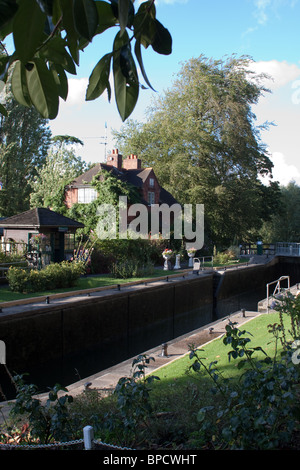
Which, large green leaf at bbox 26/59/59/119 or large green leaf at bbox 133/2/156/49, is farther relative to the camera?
large green leaf at bbox 133/2/156/49

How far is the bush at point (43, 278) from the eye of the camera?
Result: 16.3 metres

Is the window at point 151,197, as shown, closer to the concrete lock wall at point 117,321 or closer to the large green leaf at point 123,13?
the concrete lock wall at point 117,321

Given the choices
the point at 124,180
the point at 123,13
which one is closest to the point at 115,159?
the point at 124,180

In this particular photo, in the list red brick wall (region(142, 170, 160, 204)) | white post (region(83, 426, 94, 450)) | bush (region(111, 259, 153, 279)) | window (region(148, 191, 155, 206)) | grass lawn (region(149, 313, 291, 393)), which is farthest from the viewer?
window (region(148, 191, 155, 206))

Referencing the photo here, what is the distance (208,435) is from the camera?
3297mm

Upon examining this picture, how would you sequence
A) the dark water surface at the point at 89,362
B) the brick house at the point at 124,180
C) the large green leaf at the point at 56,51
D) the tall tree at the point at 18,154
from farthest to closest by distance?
the tall tree at the point at 18,154 → the brick house at the point at 124,180 → the dark water surface at the point at 89,362 → the large green leaf at the point at 56,51

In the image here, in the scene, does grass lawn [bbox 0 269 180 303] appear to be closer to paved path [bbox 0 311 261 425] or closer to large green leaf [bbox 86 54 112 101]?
paved path [bbox 0 311 261 425]

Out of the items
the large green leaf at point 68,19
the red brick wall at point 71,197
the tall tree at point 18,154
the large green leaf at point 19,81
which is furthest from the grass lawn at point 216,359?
the tall tree at point 18,154

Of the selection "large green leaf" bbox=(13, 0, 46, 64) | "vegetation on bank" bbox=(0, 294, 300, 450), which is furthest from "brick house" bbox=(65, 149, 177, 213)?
"large green leaf" bbox=(13, 0, 46, 64)

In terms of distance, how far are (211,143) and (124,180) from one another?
964cm

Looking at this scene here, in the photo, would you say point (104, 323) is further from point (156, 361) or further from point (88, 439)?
point (88, 439)

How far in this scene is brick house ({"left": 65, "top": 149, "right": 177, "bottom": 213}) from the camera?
30.8 metres

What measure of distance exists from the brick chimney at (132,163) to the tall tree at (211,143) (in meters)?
2.52

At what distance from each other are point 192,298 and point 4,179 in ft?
81.9
